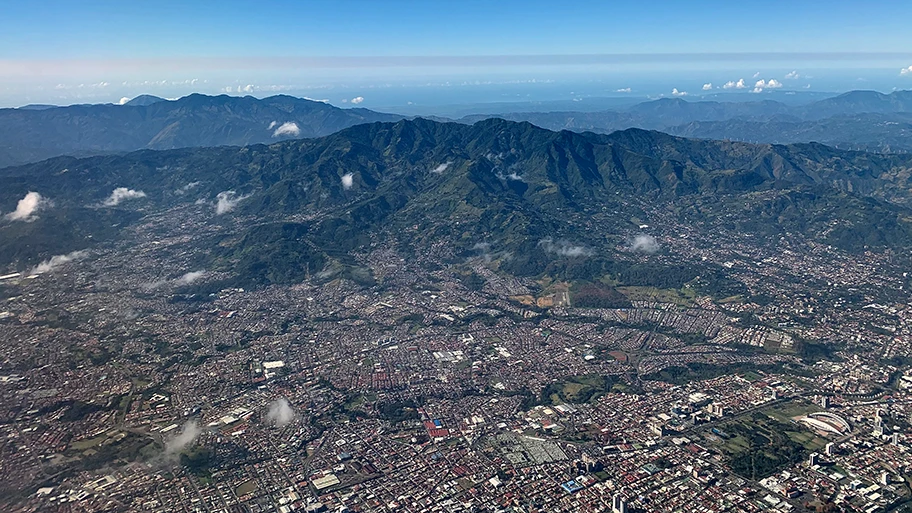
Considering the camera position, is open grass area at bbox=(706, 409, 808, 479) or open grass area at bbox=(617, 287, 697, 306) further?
open grass area at bbox=(617, 287, 697, 306)

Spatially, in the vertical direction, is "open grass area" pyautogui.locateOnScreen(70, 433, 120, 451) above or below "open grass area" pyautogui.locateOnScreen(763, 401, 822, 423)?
above

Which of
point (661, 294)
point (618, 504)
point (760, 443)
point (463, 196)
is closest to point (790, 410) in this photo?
point (760, 443)

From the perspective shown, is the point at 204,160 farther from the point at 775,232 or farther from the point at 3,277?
the point at 775,232

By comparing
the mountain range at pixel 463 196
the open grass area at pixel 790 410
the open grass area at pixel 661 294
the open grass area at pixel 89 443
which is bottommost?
the open grass area at pixel 661 294

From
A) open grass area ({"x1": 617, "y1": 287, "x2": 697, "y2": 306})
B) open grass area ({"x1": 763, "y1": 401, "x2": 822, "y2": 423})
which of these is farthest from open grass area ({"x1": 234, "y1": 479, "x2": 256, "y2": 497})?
open grass area ({"x1": 617, "y1": 287, "x2": 697, "y2": 306})

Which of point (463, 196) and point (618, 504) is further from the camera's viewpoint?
point (463, 196)

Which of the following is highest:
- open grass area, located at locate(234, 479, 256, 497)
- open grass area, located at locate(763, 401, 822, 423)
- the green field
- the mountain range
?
the mountain range

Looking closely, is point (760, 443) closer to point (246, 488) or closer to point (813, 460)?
point (813, 460)

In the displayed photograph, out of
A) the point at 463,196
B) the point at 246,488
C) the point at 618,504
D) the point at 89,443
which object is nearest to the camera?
the point at 618,504

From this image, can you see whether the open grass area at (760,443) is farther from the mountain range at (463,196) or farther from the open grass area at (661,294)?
the mountain range at (463,196)

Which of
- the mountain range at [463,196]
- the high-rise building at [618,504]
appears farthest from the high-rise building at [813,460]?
the mountain range at [463,196]

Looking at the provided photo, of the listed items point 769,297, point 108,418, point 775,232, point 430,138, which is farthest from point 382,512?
point 430,138

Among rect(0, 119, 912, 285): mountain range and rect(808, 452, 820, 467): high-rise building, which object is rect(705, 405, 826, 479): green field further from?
rect(0, 119, 912, 285): mountain range
